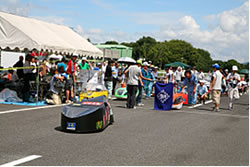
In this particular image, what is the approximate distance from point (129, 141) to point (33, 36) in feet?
30.8

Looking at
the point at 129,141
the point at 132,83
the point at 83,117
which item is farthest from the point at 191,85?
the point at 129,141

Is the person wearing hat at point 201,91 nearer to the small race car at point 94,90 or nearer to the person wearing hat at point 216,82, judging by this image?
the person wearing hat at point 216,82

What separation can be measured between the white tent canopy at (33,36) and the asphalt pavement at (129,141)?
4293 millimetres

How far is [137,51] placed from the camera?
5340 inches

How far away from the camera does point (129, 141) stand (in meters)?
7.89

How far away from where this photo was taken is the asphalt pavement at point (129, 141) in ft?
20.5

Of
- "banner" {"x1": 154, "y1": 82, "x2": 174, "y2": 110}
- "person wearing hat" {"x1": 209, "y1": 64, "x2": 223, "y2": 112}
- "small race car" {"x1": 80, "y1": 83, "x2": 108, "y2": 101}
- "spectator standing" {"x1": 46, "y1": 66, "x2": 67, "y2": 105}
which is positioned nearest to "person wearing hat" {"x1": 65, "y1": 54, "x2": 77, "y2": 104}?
"spectator standing" {"x1": 46, "y1": 66, "x2": 67, "y2": 105}

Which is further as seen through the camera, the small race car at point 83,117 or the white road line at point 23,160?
the small race car at point 83,117

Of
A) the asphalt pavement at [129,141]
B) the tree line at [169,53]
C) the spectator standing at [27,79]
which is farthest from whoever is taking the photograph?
the tree line at [169,53]

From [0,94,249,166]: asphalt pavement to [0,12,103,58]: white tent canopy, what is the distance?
4293 millimetres

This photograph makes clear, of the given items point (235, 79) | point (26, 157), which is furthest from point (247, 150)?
point (235, 79)

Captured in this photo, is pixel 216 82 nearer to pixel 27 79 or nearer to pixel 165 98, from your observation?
pixel 165 98

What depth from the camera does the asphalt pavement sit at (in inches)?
246

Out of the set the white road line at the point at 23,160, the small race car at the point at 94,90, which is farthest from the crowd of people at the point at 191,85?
the white road line at the point at 23,160
